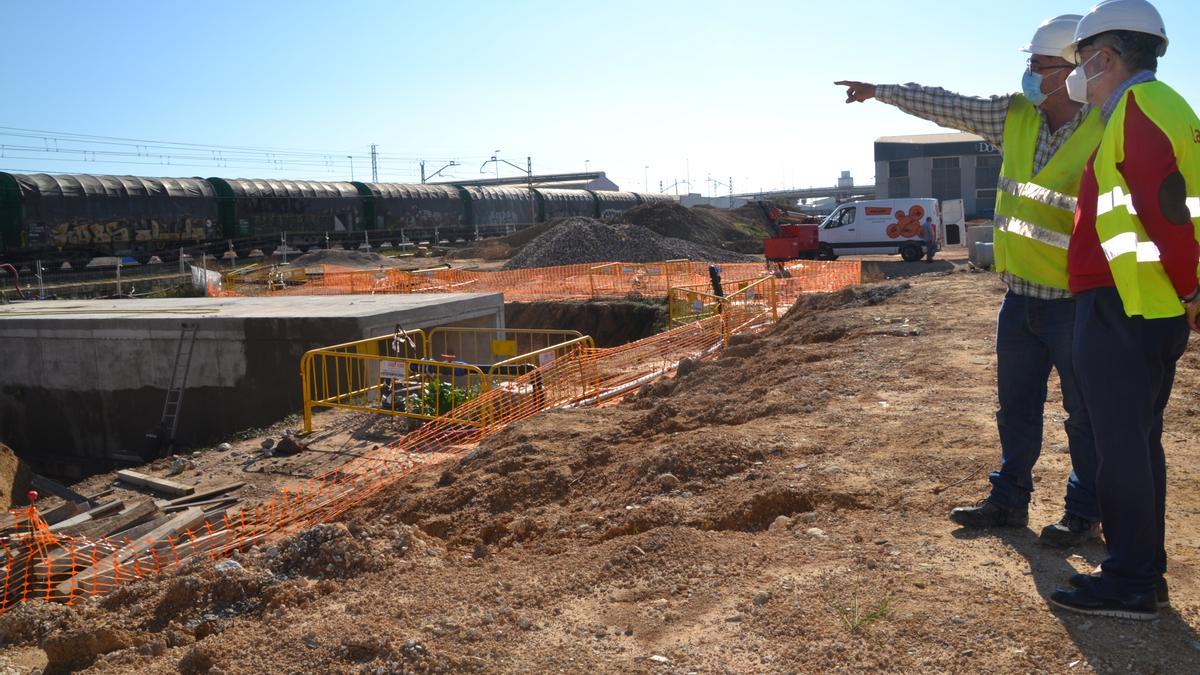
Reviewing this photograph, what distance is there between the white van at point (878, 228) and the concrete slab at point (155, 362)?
60.7 ft

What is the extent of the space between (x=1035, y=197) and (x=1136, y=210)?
2.61 feet

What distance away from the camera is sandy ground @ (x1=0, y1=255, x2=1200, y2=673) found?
10.4ft

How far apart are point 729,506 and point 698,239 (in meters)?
38.8

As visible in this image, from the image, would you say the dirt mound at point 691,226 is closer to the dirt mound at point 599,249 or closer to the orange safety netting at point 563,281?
the dirt mound at point 599,249

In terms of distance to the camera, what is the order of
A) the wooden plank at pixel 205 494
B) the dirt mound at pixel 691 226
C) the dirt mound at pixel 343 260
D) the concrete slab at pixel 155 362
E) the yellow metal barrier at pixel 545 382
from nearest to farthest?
1. the wooden plank at pixel 205 494
2. the yellow metal barrier at pixel 545 382
3. the concrete slab at pixel 155 362
4. the dirt mound at pixel 343 260
5. the dirt mound at pixel 691 226

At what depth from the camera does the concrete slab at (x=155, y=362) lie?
12.9 m

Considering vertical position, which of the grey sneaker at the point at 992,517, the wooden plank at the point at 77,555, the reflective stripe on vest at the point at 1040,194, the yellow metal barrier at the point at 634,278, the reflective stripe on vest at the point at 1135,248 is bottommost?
the wooden plank at the point at 77,555

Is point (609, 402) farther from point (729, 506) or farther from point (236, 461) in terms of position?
point (729, 506)

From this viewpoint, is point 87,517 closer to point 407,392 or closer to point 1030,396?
point 407,392

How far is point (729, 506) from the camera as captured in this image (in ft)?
15.2

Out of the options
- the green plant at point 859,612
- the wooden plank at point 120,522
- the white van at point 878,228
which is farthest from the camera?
the white van at point 878,228

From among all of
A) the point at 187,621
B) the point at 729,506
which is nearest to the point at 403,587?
the point at 187,621

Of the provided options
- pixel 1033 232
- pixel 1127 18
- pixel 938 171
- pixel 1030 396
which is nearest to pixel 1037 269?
pixel 1033 232

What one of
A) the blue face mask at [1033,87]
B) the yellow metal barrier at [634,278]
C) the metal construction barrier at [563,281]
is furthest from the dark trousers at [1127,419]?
the yellow metal barrier at [634,278]
